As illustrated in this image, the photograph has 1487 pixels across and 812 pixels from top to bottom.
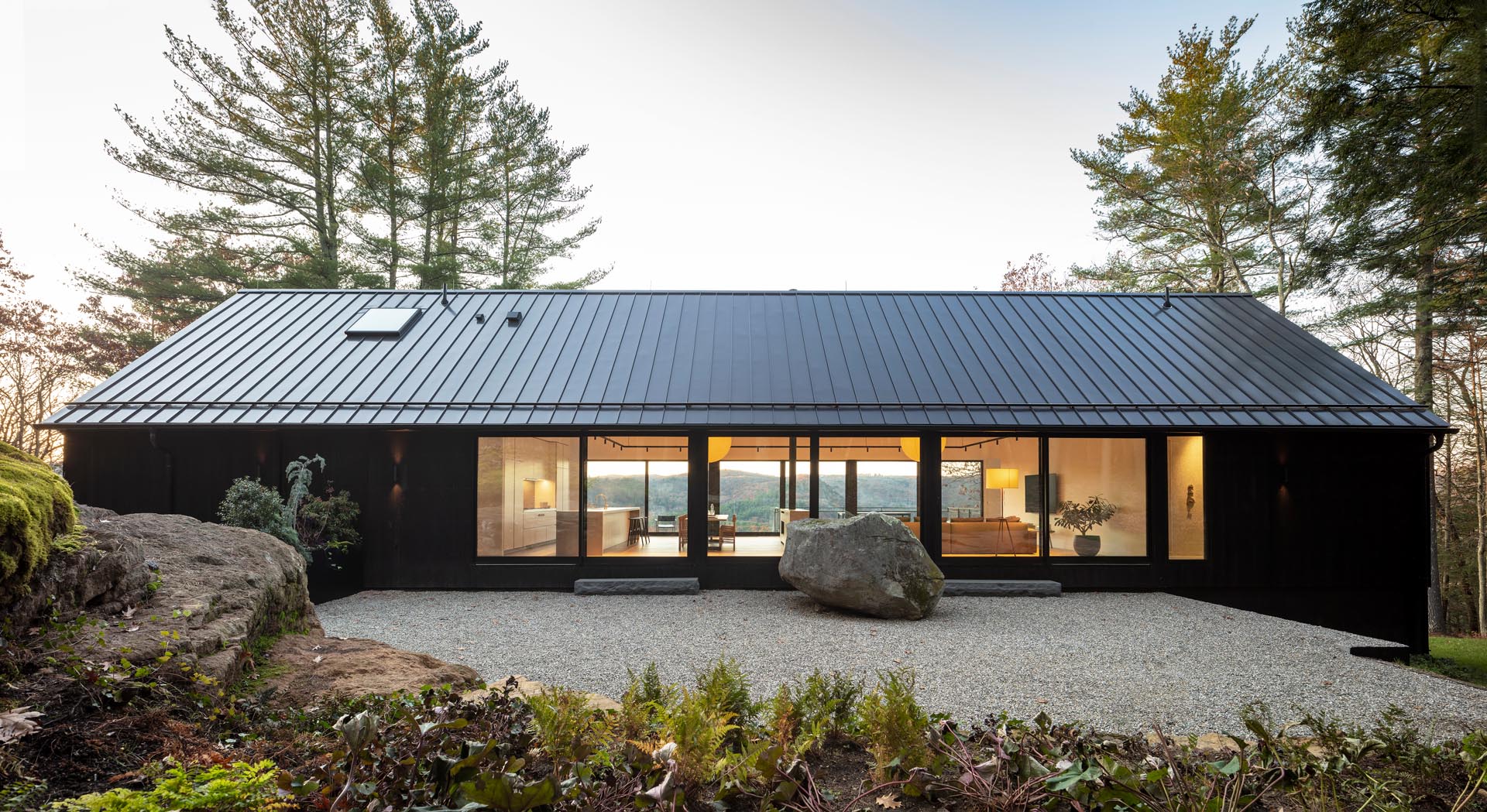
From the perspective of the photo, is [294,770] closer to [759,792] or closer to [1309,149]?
[759,792]

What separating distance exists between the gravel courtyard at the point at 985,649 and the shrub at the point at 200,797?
334 centimetres

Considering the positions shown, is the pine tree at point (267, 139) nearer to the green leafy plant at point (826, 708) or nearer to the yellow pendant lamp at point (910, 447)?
the yellow pendant lamp at point (910, 447)

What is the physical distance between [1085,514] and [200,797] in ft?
33.4

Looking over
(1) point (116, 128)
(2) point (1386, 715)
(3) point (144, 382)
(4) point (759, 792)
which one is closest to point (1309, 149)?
(2) point (1386, 715)

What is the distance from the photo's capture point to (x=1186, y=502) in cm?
952

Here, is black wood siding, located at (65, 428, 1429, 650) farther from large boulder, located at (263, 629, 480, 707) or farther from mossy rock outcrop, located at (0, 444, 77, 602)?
mossy rock outcrop, located at (0, 444, 77, 602)

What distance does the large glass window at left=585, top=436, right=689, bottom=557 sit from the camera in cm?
948

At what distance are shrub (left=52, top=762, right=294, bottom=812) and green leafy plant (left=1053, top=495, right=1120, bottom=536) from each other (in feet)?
31.9

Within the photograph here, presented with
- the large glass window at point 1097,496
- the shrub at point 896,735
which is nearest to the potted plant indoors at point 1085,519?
the large glass window at point 1097,496

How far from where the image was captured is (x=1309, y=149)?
23.1 feet

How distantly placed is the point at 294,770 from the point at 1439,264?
1147 cm

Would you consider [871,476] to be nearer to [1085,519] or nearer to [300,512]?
[1085,519]

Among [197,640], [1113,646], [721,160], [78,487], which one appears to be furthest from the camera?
[721,160]

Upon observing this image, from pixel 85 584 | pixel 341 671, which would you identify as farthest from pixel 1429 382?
pixel 85 584
